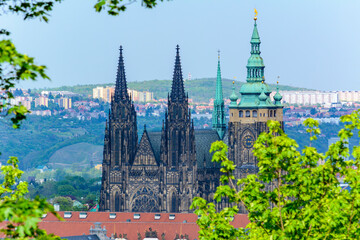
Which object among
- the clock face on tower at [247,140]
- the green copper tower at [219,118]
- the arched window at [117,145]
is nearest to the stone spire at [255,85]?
the clock face on tower at [247,140]

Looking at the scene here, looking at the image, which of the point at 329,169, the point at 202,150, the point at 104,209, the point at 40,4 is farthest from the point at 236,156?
the point at 40,4

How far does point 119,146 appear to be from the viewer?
121m

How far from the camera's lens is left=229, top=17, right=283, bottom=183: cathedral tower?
12481cm

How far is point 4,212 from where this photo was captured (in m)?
22.9

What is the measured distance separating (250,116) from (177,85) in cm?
1130

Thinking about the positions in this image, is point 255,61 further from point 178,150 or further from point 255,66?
point 178,150

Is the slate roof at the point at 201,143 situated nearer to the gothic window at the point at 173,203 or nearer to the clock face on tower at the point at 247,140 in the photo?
the clock face on tower at the point at 247,140

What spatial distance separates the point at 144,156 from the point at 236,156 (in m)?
10.5

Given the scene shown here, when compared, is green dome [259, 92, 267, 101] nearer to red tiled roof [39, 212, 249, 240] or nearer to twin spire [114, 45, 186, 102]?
twin spire [114, 45, 186, 102]

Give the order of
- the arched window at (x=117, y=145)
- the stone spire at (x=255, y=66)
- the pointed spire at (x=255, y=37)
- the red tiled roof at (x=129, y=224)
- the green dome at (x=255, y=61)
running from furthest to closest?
the pointed spire at (x=255, y=37) → the stone spire at (x=255, y=66) → the green dome at (x=255, y=61) → the arched window at (x=117, y=145) → the red tiled roof at (x=129, y=224)

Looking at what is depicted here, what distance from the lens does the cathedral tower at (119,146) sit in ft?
391

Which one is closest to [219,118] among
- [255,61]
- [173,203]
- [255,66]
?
[255,66]

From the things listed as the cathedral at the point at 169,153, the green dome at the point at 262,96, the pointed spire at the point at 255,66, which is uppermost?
the pointed spire at the point at 255,66

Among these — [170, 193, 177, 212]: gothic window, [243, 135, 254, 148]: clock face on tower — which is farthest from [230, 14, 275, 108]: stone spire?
[170, 193, 177, 212]: gothic window
